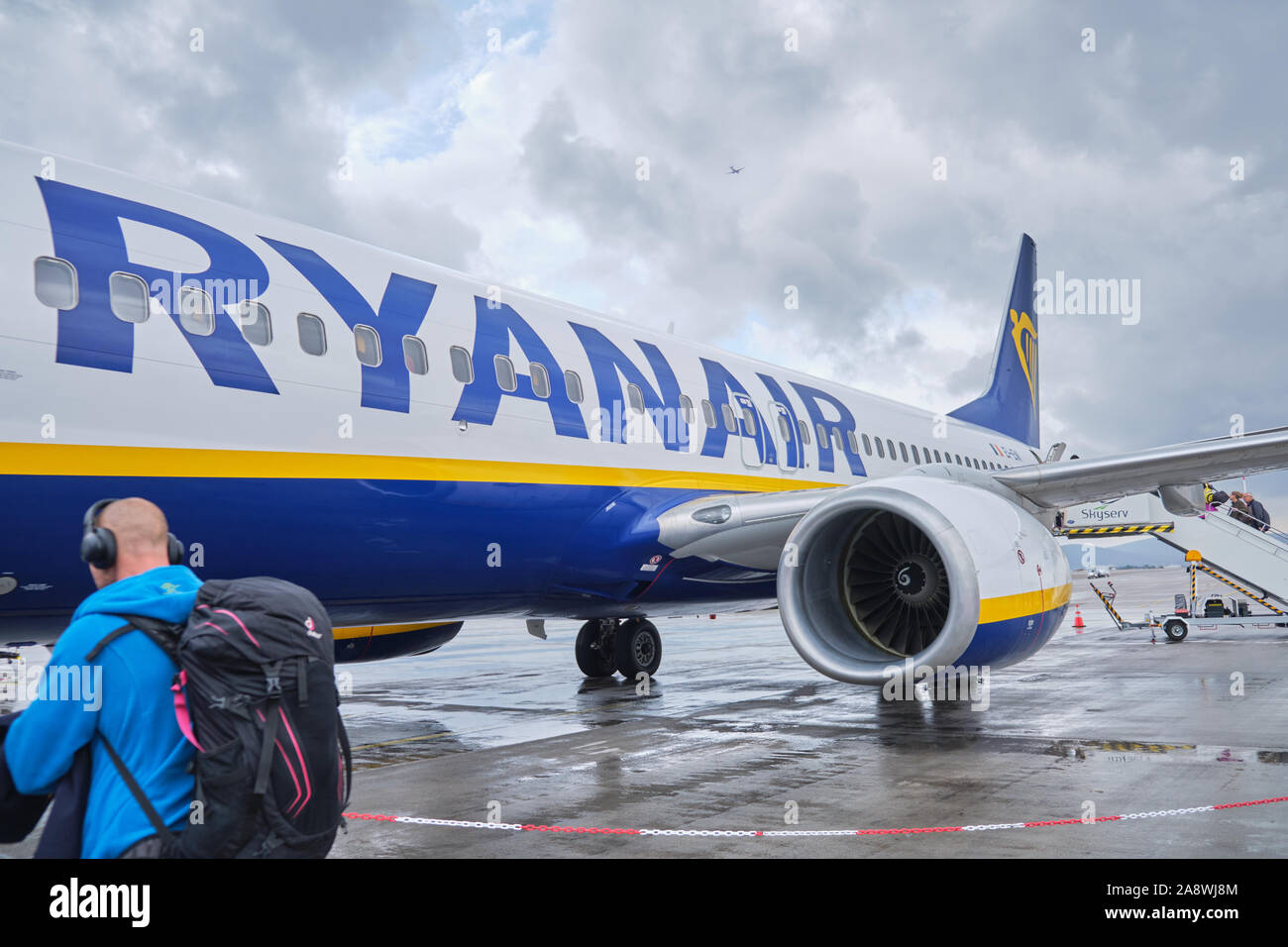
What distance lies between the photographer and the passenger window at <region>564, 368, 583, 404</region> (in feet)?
24.9

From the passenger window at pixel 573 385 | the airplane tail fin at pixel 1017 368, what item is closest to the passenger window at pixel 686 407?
the passenger window at pixel 573 385

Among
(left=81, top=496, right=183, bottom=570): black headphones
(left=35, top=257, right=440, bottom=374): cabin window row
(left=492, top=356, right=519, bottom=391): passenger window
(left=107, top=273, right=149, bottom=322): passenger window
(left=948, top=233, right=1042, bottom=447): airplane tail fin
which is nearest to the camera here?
(left=81, top=496, right=183, bottom=570): black headphones

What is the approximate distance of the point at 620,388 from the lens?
8.15 meters

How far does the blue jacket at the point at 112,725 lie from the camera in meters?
1.94

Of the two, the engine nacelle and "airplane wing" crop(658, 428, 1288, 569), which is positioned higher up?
"airplane wing" crop(658, 428, 1288, 569)

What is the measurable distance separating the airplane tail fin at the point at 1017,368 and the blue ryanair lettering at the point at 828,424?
551 centimetres

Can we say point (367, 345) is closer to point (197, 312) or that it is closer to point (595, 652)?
point (197, 312)

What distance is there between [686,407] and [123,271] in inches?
191

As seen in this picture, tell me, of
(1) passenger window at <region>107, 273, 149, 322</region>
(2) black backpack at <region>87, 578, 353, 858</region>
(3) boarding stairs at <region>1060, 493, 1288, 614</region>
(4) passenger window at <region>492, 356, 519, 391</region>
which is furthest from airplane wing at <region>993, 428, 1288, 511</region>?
(3) boarding stairs at <region>1060, 493, 1288, 614</region>

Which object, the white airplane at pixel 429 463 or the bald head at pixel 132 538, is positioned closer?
the bald head at pixel 132 538

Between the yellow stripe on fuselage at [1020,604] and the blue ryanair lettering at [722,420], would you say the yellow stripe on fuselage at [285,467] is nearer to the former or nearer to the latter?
the blue ryanair lettering at [722,420]

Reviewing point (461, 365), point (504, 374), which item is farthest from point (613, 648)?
point (461, 365)

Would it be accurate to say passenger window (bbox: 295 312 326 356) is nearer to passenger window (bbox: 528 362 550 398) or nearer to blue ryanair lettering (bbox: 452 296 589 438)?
blue ryanair lettering (bbox: 452 296 589 438)

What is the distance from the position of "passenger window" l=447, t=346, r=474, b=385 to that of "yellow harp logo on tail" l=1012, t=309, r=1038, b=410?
1298 centimetres
